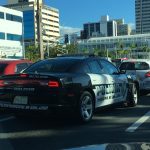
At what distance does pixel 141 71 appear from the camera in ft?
57.3

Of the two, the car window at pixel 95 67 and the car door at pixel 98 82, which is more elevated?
the car window at pixel 95 67

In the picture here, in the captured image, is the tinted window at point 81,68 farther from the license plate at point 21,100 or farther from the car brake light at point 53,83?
the license plate at point 21,100

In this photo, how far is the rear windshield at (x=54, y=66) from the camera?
10359mm

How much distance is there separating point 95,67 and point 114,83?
0.86 m

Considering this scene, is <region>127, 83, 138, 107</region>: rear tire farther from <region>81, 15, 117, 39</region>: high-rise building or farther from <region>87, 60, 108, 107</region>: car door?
<region>81, 15, 117, 39</region>: high-rise building

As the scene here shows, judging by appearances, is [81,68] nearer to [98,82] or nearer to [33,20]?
[98,82]

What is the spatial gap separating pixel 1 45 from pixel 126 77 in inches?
2887

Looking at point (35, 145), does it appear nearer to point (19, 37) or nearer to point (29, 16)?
A: point (19, 37)

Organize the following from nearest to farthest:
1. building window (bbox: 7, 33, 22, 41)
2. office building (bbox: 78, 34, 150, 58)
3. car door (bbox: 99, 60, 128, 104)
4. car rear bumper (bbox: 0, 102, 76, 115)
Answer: car rear bumper (bbox: 0, 102, 76, 115) → car door (bbox: 99, 60, 128, 104) → building window (bbox: 7, 33, 22, 41) → office building (bbox: 78, 34, 150, 58)

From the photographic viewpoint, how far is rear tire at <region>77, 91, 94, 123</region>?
993cm

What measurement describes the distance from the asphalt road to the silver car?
17.0 ft

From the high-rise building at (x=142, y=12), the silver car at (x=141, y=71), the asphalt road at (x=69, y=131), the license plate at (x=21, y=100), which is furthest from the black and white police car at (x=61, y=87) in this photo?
the high-rise building at (x=142, y=12)

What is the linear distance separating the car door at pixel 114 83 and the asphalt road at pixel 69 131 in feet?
1.45

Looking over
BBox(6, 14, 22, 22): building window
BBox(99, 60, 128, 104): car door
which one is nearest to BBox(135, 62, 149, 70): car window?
BBox(99, 60, 128, 104): car door
